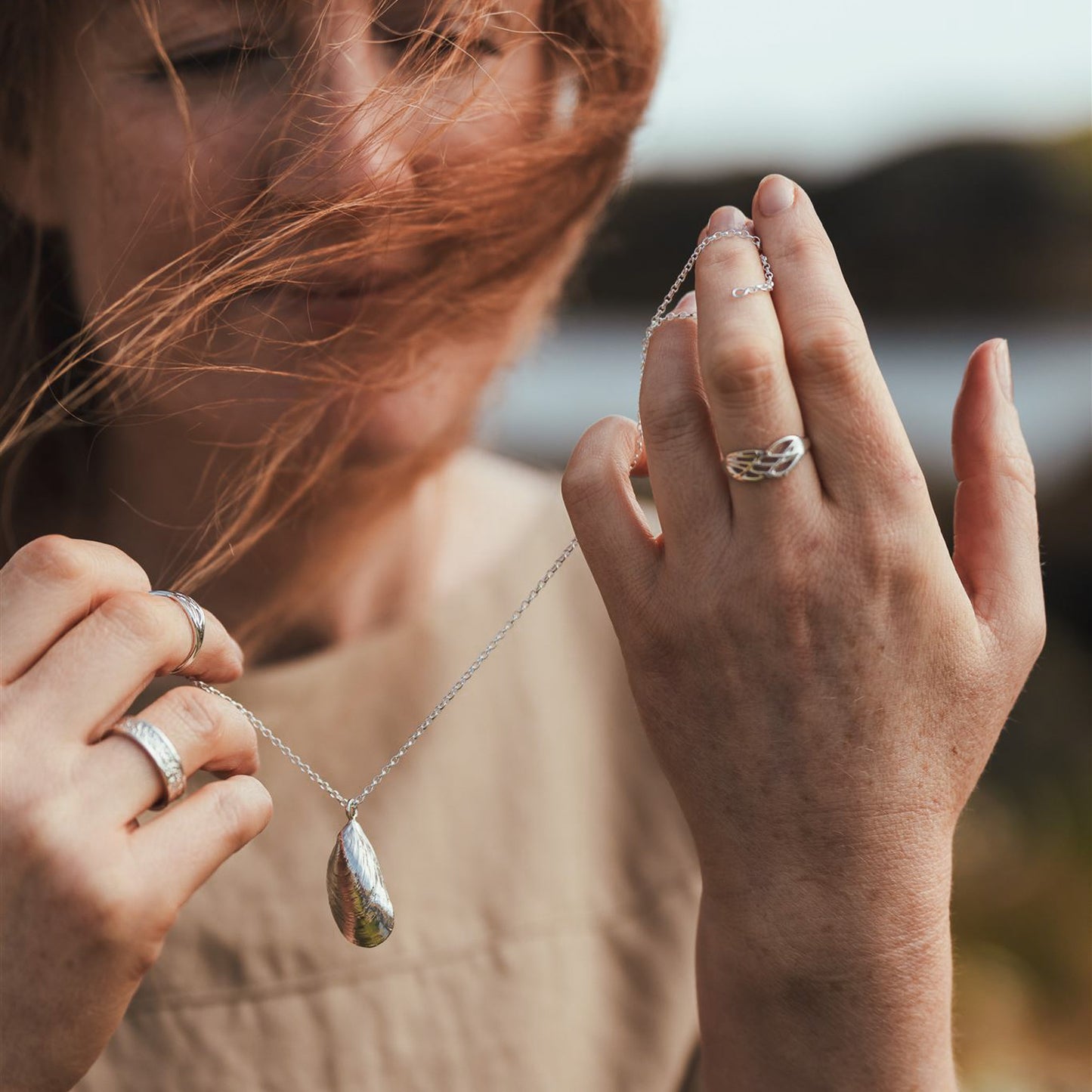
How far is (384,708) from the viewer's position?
141cm

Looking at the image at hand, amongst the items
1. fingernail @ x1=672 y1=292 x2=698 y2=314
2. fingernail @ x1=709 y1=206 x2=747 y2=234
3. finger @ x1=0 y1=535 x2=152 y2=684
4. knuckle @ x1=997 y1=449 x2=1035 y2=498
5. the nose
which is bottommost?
knuckle @ x1=997 y1=449 x2=1035 y2=498

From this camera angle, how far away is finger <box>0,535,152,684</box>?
0.78 meters

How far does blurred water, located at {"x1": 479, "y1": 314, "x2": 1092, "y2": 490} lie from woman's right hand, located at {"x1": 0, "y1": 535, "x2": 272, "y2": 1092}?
8.06ft

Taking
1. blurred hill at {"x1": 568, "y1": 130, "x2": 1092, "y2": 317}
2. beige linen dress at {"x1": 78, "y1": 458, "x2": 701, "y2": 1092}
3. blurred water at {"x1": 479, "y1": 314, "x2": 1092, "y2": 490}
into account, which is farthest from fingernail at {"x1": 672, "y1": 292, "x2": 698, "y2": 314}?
blurred hill at {"x1": 568, "y1": 130, "x2": 1092, "y2": 317}

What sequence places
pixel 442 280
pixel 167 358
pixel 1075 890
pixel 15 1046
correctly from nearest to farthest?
pixel 15 1046, pixel 167 358, pixel 442 280, pixel 1075 890

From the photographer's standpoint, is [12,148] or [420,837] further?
[420,837]

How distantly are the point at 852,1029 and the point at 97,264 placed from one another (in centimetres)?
106

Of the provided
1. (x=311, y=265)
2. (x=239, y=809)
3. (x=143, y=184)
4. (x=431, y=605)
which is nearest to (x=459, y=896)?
(x=431, y=605)

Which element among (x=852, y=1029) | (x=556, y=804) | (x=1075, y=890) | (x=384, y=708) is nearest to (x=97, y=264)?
(x=384, y=708)

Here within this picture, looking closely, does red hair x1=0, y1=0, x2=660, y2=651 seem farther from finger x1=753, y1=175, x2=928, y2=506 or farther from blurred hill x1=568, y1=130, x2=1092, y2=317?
blurred hill x1=568, y1=130, x2=1092, y2=317

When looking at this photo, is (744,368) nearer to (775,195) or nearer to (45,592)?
(775,195)

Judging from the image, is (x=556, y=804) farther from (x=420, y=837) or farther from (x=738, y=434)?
(x=738, y=434)

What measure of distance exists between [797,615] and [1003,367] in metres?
0.37

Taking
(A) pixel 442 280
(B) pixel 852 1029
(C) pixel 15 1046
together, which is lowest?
(B) pixel 852 1029
